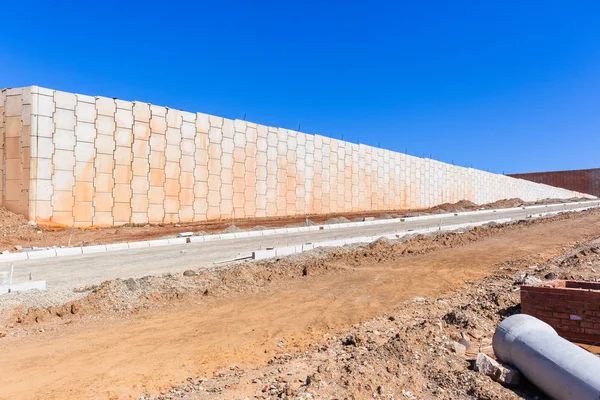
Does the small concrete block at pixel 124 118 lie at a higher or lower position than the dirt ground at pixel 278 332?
higher

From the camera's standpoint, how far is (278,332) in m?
6.41

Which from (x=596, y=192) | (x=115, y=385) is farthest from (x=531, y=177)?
(x=115, y=385)

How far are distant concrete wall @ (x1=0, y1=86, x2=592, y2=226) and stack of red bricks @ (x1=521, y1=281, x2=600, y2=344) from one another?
16.5m

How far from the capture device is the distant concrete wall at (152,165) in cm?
1636

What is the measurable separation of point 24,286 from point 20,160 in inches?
409

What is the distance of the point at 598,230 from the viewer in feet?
60.1

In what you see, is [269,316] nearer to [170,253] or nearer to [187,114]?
[170,253]

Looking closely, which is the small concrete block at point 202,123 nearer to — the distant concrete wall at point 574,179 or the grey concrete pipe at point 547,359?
the grey concrete pipe at point 547,359

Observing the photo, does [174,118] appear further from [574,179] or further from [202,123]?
[574,179]

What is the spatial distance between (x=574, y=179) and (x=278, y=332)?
96054mm

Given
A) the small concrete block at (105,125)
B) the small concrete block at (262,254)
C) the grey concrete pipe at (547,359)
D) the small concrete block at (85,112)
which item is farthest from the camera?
the small concrete block at (105,125)

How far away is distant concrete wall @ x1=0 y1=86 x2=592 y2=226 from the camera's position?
644 inches

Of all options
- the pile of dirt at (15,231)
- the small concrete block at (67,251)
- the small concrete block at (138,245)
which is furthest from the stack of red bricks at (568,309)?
the pile of dirt at (15,231)

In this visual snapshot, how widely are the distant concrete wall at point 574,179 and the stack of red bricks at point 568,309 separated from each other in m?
92.8
